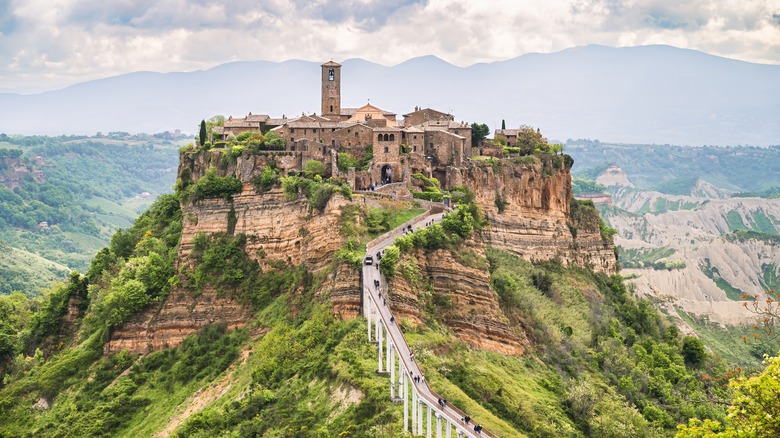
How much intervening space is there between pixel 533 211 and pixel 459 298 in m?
27.6

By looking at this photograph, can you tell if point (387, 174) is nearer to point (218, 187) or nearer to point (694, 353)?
A: point (218, 187)

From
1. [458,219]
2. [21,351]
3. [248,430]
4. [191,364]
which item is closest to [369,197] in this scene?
[458,219]

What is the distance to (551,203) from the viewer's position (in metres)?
86.4

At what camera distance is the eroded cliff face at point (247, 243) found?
63344mm

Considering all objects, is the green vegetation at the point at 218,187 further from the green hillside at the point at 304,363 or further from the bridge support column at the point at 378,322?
the bridge support column at the point at 378,322

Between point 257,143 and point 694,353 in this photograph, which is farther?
point 694,353

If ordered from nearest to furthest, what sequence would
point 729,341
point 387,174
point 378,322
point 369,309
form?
point 378,322 → point 369,309 → point 387,174 → point 729,341

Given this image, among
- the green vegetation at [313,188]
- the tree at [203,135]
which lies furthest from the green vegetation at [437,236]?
the tree at [203,135]

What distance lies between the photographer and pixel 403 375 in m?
42.4

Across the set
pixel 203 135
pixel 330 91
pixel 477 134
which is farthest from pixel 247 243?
pixel 477 134

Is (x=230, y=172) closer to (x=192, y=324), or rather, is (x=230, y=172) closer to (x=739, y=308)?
(x=192, y=324)

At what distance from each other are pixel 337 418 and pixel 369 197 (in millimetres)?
26762

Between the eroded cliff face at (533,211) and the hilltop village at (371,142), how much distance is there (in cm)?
264

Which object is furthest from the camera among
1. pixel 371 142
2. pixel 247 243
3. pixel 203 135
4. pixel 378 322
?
pixel 203 135
